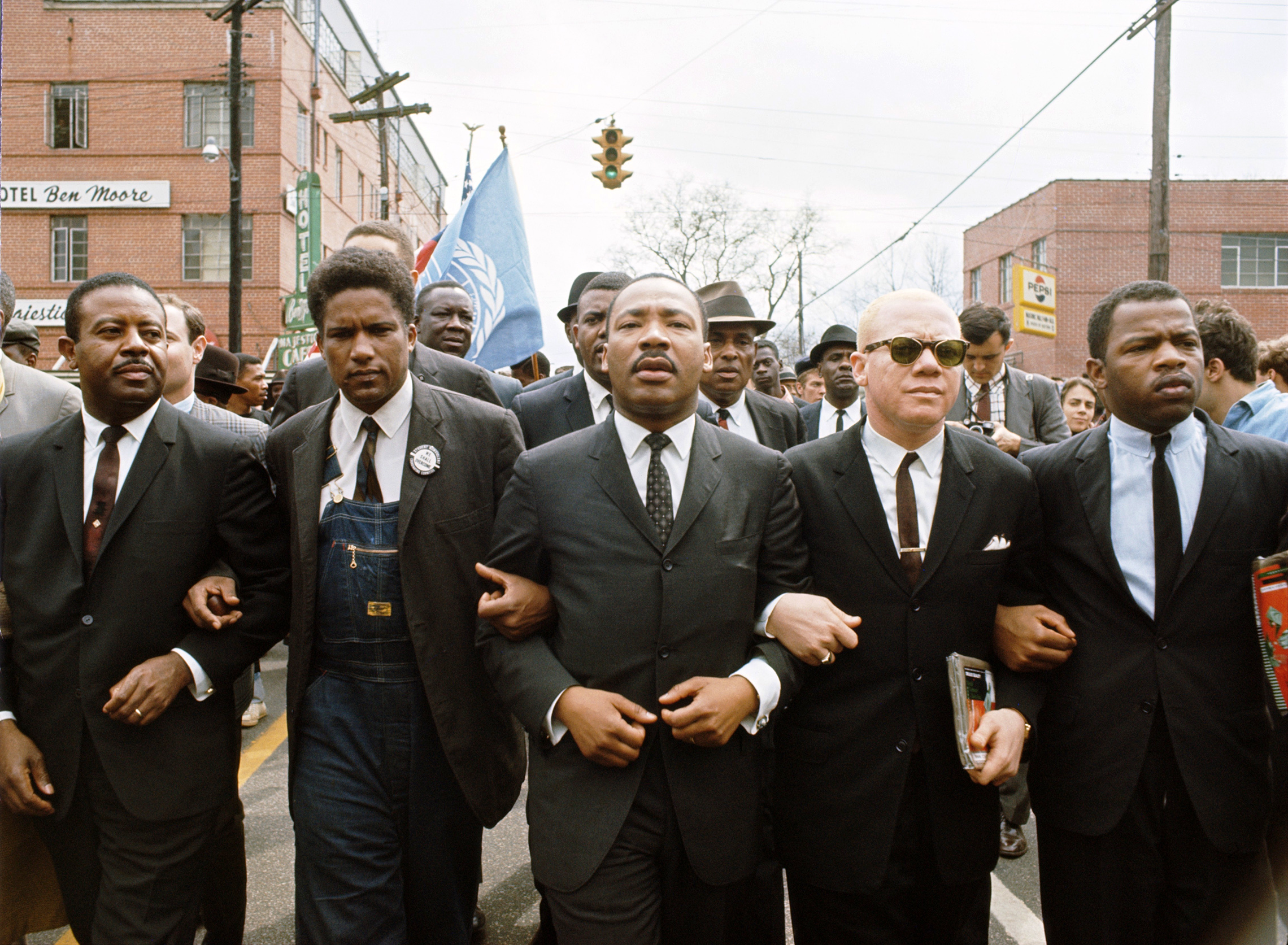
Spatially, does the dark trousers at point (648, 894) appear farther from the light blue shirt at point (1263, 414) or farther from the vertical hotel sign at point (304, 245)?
the vertical hotel sign at point (304, 245)

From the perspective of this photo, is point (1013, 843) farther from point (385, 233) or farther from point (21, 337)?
point (21, 337)

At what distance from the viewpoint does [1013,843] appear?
4.41 m

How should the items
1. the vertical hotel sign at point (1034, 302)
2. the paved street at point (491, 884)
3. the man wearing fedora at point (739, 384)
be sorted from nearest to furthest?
the paved street at point (491, 884) < the man wearing fedora at point (739, 384) < the vertical hotel sign at point (1034, 302)

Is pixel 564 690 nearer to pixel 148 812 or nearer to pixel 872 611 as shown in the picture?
pixel 872 611

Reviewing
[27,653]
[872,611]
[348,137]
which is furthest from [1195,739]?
[348,137]

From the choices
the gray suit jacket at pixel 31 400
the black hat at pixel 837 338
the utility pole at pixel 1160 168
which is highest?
the utility pole at pixel 1160 168

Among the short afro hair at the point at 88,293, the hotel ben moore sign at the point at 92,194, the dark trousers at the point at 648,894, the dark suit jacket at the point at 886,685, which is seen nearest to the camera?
the dark trousers at the point at 648,894

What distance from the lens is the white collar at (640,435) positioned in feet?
8.68

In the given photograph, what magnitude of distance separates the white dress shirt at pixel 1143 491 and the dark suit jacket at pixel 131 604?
8.36ft

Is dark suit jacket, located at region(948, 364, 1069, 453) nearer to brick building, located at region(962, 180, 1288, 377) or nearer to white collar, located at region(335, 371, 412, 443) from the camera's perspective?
white collar, located at region(335, 371, 412, 443)

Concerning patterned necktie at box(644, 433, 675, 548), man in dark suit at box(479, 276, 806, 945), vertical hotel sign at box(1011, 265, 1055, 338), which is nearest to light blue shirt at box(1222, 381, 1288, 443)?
man in dark suit at box(479, 276, 806, 945)

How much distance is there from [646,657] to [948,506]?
3.12 feet

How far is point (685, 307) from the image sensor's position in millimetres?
2654

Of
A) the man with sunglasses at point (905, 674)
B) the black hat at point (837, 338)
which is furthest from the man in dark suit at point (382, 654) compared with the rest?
the black hat at point (837, 338)
